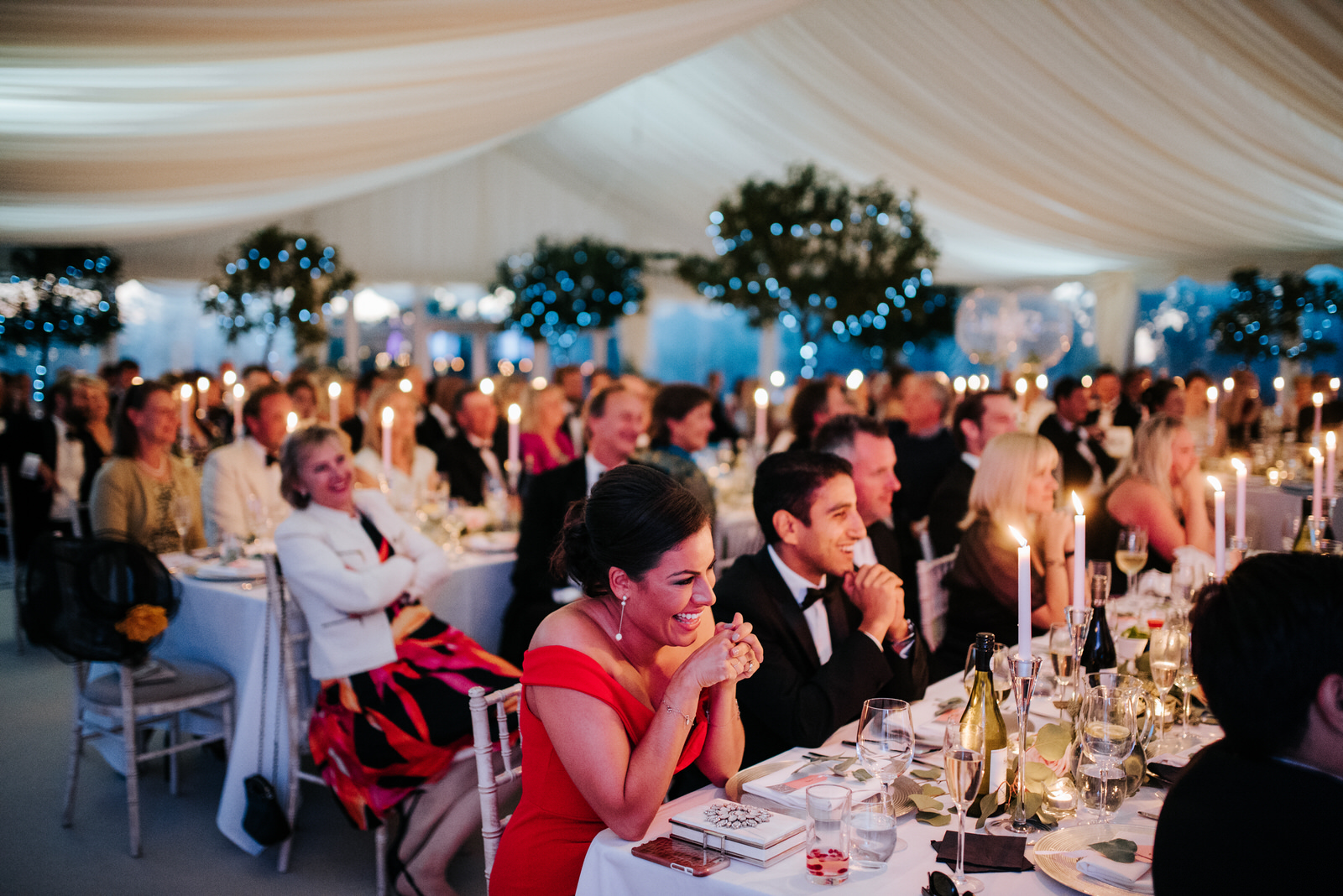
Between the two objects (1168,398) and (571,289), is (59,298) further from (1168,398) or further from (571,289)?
(1168,398)

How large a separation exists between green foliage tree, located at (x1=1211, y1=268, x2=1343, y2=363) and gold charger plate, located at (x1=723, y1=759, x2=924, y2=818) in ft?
35.8

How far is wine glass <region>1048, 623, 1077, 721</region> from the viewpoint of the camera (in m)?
2.43

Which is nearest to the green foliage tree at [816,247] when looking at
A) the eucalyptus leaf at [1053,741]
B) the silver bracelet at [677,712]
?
the eucalyptus leaf at [1053,741]

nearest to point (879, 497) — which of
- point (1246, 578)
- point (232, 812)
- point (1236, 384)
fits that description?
point (1246, 578)

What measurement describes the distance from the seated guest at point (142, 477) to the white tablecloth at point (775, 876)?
3311 millimetres

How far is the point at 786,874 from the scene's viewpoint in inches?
63.6

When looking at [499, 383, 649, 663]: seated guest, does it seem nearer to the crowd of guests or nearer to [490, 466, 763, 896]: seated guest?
the crowd of guests

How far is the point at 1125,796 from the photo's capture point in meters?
1.82

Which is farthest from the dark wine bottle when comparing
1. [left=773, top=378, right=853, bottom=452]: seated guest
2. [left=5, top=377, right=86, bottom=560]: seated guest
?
[left=5, top=377, right=86, bottom=560]: seated guest

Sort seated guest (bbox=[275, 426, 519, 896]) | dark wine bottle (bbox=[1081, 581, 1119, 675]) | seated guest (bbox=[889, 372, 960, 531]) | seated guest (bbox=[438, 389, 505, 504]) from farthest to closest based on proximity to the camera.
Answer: seated guest (bbox=[438, 389, 505, 504])
seated guest (bbox=[889, 372, 960, 531])
seated guest (bbox=[275, 426, 519, 896])
dark wine bottle (bbox=[1081, 581, 1119, 675])

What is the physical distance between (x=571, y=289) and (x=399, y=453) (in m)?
8.78

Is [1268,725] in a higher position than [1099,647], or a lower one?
higher

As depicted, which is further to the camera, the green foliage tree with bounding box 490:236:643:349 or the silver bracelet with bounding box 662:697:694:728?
the green foliage tree with bounding box 490:236:643:349

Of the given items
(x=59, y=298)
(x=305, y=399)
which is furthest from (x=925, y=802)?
(x=59, y=298)
